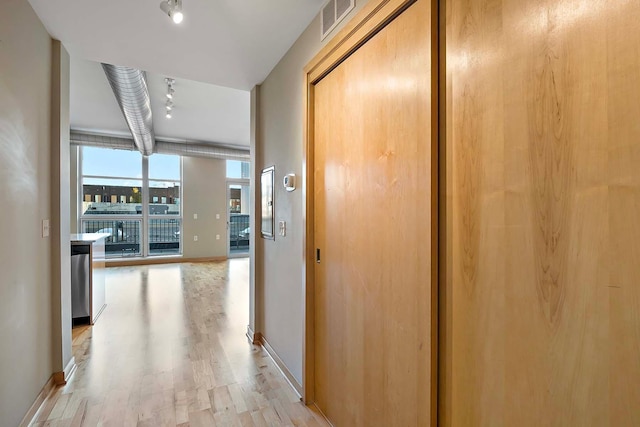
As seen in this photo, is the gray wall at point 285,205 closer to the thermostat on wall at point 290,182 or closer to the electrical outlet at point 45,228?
the thermostat on wall at point 290,182

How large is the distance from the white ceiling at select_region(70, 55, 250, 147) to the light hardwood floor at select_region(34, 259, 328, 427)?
285cm

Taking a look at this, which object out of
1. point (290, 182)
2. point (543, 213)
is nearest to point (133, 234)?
point (290, 182)

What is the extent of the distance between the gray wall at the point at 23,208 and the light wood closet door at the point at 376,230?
1.70 metres

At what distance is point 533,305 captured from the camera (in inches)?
31.9

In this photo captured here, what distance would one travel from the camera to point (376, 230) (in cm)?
140

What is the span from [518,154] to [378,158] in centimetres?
63

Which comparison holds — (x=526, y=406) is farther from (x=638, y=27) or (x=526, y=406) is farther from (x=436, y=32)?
(x=436, y=32)

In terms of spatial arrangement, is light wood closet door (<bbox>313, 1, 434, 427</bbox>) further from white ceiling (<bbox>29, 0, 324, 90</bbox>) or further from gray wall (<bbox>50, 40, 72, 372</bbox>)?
gray wall (<bbox>50, 40, 72, 372</bbox>)

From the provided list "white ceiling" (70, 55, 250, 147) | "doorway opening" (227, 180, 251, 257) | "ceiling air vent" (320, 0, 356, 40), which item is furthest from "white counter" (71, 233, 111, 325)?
"doorway opening" (227, 180, 251, 257)

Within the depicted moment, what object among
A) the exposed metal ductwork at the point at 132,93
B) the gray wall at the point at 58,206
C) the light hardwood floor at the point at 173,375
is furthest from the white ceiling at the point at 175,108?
the light hardwood floor at the point at 173,375

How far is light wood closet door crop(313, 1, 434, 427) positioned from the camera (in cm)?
114

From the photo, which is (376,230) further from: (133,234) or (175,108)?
(133,234)

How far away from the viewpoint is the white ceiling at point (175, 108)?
3590 mm

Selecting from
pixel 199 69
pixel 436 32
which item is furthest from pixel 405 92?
pixel 199 69
